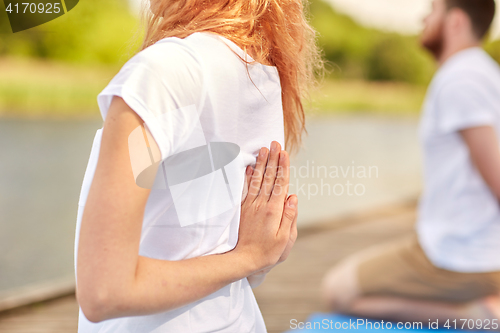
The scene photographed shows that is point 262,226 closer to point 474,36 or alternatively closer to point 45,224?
point 474,36

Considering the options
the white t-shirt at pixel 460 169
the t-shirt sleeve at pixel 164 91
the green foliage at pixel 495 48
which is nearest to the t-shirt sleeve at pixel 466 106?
the white t-shirt at pixel 460 169

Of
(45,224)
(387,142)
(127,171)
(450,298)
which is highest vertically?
(127,171)

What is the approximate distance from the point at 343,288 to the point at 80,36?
1349 cm

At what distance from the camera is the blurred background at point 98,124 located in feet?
19.7

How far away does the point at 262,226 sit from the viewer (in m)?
0.73

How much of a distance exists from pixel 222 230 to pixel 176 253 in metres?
0.08

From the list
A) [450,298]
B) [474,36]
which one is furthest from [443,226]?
[474,36]

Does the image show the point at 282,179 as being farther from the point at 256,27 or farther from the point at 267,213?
the point at 256,27

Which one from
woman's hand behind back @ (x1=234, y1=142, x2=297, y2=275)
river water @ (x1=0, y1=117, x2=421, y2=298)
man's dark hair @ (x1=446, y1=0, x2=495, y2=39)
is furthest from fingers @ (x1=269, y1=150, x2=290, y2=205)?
man's dark hair @ (x1=446, y1=0, x2=495, y2=39)

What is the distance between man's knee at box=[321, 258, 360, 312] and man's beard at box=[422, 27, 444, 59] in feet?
3.44

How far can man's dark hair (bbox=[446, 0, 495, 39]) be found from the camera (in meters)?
1.90

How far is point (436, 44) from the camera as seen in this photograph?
78.5 inches

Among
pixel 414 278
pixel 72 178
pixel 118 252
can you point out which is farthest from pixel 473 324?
pixel 72 178

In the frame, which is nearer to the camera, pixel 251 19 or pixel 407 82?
pixel 251 19
